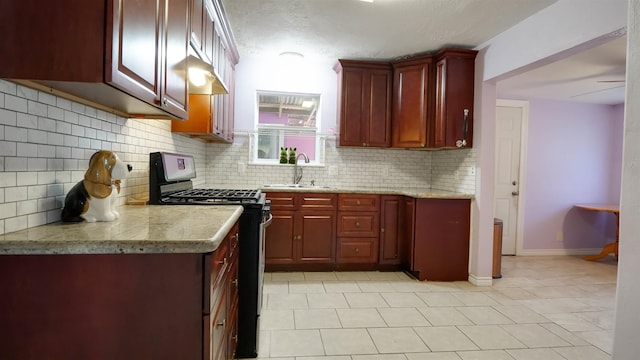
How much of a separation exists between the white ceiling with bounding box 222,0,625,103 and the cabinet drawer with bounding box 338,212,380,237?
1.75 m

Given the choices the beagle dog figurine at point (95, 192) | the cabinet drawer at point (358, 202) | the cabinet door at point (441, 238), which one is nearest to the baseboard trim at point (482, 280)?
the cabinet door at point (441, 238)

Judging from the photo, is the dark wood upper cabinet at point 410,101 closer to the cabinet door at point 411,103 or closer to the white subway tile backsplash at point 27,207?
the cabinet door at point 411,103

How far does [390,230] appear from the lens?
145 inches

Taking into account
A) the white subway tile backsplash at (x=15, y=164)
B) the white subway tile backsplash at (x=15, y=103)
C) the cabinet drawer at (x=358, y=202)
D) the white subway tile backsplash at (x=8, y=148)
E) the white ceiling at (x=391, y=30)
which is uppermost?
the white ceiling at (x=391, y=30)

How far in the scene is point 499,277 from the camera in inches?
143

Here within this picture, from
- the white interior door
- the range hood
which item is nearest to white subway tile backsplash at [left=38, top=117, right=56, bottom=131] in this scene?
the range hood

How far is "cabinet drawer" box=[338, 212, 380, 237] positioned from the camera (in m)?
3.63

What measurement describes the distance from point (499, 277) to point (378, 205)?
4.99ft

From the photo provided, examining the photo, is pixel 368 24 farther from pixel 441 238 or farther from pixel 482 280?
pixel 482 280

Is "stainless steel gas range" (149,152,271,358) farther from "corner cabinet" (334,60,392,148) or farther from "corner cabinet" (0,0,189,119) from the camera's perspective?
"corner cabinet" (334,60,392,148)

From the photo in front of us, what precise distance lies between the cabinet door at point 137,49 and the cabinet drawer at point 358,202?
2449mm

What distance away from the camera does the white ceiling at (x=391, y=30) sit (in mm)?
2580

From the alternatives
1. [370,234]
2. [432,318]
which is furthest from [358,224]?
[432,318]

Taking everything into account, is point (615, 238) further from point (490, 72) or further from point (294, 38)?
point (294, 38)
